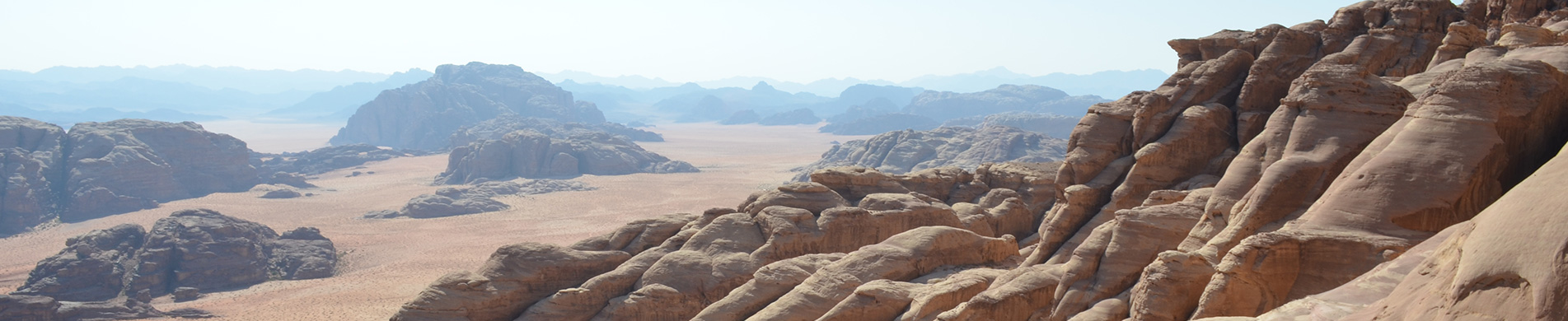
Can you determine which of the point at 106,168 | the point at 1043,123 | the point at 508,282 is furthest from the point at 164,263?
the point at 1043,123

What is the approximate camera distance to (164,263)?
50.2 m

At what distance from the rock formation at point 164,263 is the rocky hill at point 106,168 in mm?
27209

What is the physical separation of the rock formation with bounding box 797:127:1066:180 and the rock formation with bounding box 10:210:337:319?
51238mm

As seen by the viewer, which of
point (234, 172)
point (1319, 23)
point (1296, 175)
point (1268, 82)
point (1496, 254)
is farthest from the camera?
point (234, 172)

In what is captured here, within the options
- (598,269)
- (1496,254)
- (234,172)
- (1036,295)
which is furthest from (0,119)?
(1496,254)

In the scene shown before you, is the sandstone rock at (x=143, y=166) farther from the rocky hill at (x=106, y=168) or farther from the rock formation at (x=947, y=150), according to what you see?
the rock formation at (x=947, y=150)

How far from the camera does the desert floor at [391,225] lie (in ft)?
155

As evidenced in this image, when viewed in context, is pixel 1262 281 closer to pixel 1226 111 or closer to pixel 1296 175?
pixel 1296 175

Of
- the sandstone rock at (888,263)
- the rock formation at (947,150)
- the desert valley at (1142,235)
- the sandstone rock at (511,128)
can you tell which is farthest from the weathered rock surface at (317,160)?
the sandstone rock at (888,263)

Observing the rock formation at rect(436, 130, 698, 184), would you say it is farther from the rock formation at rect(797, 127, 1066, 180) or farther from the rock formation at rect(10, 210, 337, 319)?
the rock formation at rect(10, 210, 337, 319)

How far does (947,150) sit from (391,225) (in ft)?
178

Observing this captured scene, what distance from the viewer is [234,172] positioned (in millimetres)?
99938

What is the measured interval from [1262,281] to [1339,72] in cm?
787

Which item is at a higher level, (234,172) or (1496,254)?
(1496,254)
